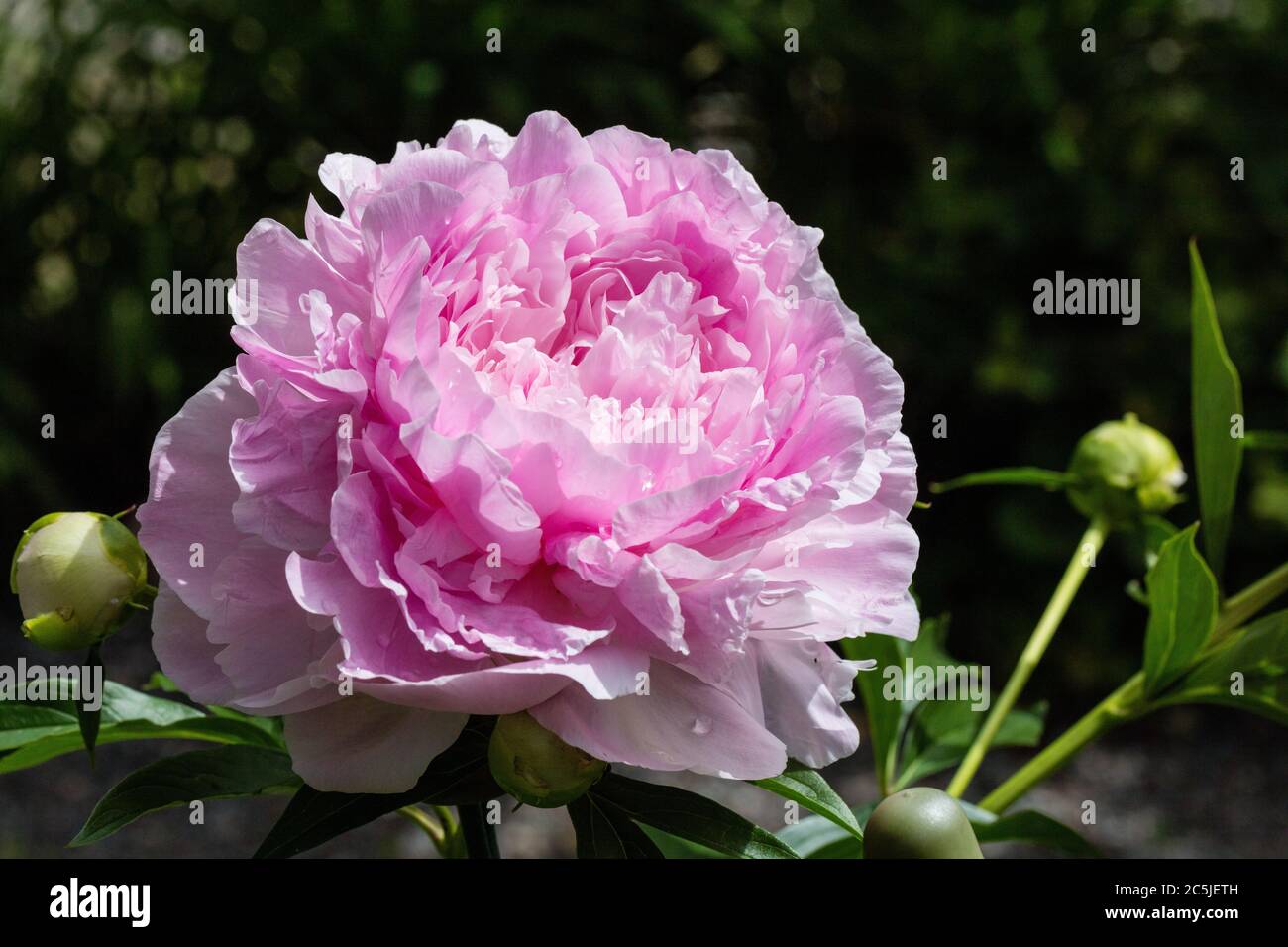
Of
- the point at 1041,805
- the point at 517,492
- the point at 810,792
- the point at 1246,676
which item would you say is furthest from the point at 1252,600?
the point at 1041,805

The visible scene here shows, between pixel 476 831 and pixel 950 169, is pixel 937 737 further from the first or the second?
pixel 950 169

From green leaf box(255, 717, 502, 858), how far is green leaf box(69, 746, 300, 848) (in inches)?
1.4

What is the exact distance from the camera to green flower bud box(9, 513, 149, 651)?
0.40m

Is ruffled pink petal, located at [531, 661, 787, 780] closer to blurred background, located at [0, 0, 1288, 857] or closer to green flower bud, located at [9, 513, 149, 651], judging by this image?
green flower bud, located at [9, 513, 149, 651]

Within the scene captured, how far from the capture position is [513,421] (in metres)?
0.36

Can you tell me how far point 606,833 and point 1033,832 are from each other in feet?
0.76

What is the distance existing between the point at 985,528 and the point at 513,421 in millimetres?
2045

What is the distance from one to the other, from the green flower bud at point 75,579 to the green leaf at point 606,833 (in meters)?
0.15

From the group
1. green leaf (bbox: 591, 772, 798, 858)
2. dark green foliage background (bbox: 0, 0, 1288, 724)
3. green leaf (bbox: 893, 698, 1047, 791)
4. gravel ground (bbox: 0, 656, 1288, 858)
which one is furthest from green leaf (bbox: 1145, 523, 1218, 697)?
dark green foliage background (bbox: 0, 0, 1288, 724)

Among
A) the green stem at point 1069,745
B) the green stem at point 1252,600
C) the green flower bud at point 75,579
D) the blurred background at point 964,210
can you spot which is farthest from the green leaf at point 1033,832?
the blurred background at point 964,210

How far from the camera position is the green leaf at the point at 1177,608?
0.53 m

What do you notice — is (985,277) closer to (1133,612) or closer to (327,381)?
(1133,612)

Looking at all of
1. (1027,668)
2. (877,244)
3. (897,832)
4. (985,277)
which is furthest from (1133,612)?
(897,832)

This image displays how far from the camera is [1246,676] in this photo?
0.57 metres
